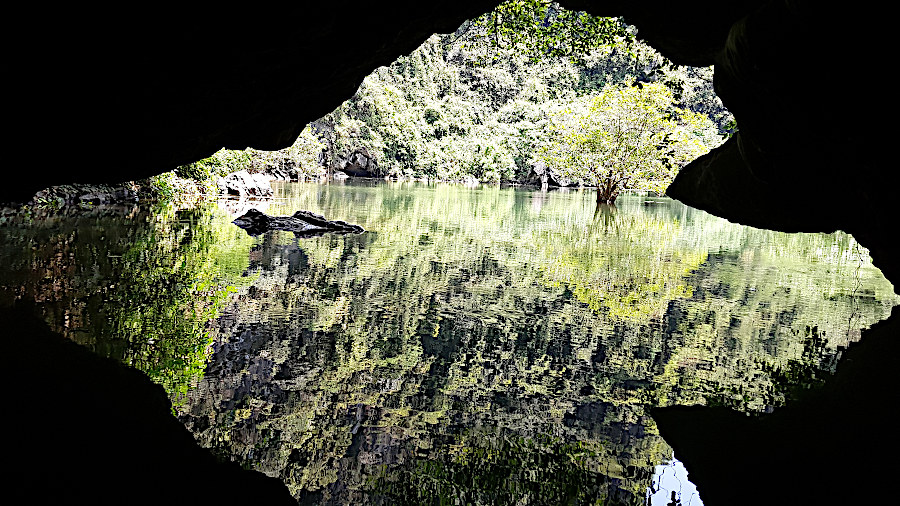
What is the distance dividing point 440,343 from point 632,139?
21360 millimetres

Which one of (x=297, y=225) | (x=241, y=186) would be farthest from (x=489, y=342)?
(x=241, y=186)

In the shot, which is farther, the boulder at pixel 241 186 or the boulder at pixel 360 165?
the boulder at pixel 360 165

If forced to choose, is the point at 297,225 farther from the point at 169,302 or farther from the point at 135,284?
the point at 169,302

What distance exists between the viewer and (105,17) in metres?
3.13

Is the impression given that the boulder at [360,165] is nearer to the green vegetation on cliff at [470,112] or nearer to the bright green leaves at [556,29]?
the green vegetation on cliff at [470,112]

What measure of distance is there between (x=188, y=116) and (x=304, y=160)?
39.5 meters

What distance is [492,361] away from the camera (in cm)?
488

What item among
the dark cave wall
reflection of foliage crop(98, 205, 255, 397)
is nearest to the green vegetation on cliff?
reflection of foliage crop(98, 205, 255, 397)

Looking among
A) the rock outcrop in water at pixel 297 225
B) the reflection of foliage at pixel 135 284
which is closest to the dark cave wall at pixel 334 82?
the reflection of foliage at pixel 135 284

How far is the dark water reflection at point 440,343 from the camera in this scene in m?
3.15

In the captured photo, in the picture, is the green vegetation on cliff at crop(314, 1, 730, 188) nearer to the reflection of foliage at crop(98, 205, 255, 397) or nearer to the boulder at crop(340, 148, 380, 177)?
the boulder at crop(340, 148, 380, 177)

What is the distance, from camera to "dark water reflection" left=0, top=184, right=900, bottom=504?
315cm

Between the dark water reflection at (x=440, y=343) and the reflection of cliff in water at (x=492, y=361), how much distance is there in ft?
0.07

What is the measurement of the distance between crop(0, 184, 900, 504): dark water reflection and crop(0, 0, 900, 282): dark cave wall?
4.75 feet
